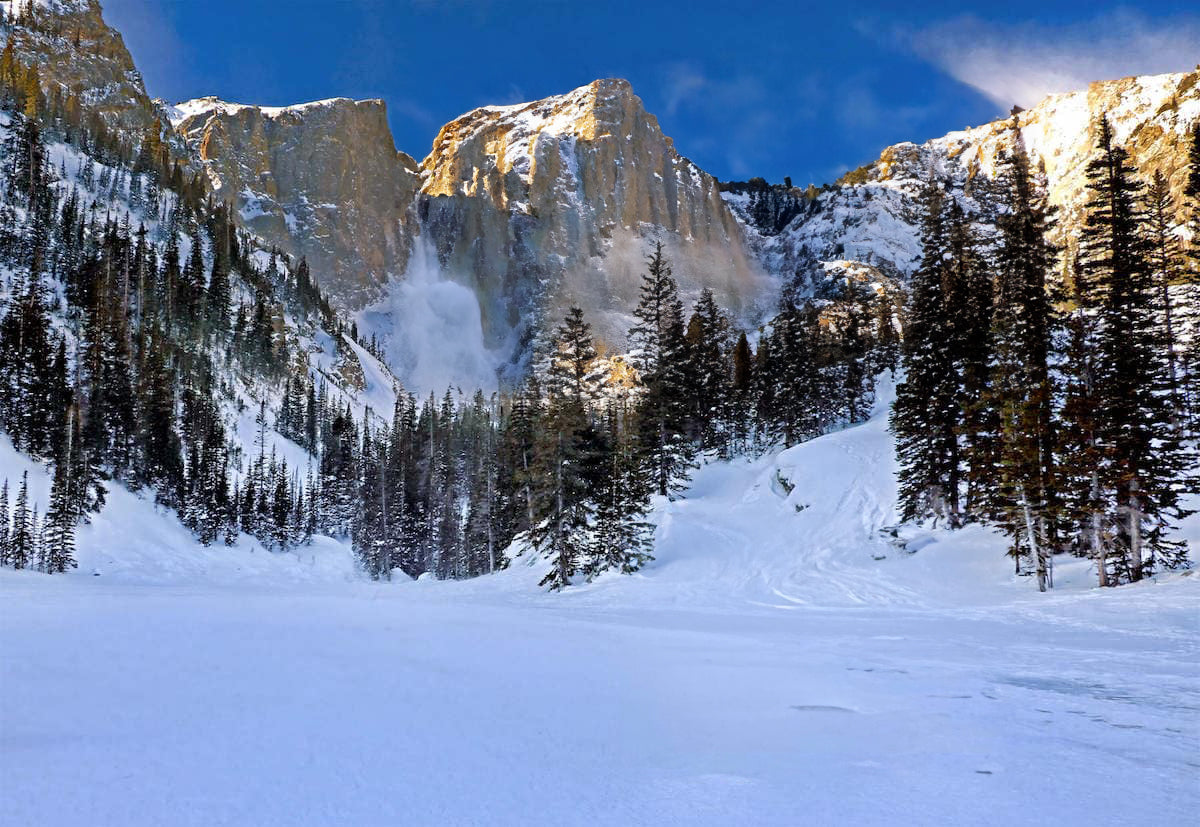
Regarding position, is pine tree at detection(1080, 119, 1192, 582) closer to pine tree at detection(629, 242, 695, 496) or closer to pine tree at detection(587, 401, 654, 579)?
pine tree at detection(587, 401, 654, 579)

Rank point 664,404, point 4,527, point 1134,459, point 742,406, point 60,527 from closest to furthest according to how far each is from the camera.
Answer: point 1134,459, point 664,404, point 4,527, point 60,527, point 742,406

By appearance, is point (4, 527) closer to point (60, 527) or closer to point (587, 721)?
point (60, 527)

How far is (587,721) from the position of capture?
452 cm

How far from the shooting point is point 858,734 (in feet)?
14.2

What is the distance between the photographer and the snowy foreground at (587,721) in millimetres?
2879

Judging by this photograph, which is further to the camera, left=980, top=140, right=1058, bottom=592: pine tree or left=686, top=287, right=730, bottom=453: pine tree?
left=686, top=287, right=730, bottom=453: pine tree

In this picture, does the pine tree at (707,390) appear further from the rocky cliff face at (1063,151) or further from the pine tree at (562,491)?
the rocky cliff face at (1063,151)

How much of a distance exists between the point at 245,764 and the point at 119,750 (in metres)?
0.75

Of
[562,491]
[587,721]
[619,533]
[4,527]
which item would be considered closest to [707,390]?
[619,533]

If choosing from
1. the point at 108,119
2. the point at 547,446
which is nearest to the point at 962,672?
the point at 547,446

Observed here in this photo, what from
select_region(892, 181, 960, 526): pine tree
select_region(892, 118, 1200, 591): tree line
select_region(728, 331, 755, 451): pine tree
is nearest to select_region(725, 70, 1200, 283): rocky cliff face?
select_region(728, 331, 755, 451): pine tree

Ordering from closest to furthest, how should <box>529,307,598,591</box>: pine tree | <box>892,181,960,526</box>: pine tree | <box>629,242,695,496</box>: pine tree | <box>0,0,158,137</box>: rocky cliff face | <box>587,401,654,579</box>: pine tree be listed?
1. <box>892,181,960,526</box>: pine tree
2. <box>529,307,598,591</box>: pine tree
3. <box>587,401,654,579</box>: pine tree
4. <box>629,242,695,496</box>: pine tree
5. <box>0,0,158,137</box>: rocky cliff face

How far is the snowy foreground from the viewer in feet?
9.45

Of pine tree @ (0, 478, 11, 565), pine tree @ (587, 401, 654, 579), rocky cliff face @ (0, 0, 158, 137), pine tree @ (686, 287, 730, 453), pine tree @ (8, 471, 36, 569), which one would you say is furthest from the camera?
rocky cliff face @ (0, 0, 158, 137)
